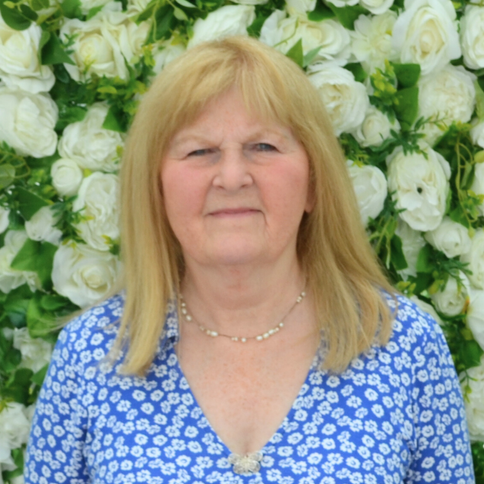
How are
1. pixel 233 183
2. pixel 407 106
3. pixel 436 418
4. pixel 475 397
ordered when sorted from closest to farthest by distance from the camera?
pixel 233 183 < pixel 436 418 < pixel 407 106 < pixel 475 397

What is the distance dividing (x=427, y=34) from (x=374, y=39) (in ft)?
0.33

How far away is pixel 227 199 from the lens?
1.22m

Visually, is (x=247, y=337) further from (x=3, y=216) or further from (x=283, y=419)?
(x=3, y=216)

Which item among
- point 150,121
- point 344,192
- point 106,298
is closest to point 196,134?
point 150,121

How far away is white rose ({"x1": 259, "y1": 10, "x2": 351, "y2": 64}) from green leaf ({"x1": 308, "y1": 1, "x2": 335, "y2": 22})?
0.03 feet

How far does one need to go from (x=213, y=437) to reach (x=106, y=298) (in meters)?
0.36

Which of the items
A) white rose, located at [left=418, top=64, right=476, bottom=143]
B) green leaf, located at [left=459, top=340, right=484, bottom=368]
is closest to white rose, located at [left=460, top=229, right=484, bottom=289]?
green leaf, located at [left=459, top=340, right=484, bottom=368]

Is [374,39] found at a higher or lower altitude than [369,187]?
higher

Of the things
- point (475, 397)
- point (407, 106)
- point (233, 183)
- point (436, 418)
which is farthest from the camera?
point (475, 397)

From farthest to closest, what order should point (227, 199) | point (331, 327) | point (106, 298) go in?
point (106, 298) → point (331, 327) → point (227, 199)

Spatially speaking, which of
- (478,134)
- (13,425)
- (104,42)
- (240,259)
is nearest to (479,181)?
(478,134)

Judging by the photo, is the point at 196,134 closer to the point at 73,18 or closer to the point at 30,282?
the point at 73,18

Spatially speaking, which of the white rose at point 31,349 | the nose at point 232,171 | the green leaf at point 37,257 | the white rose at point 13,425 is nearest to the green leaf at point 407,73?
the nose at point 232,171

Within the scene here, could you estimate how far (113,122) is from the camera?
4.74 feet
